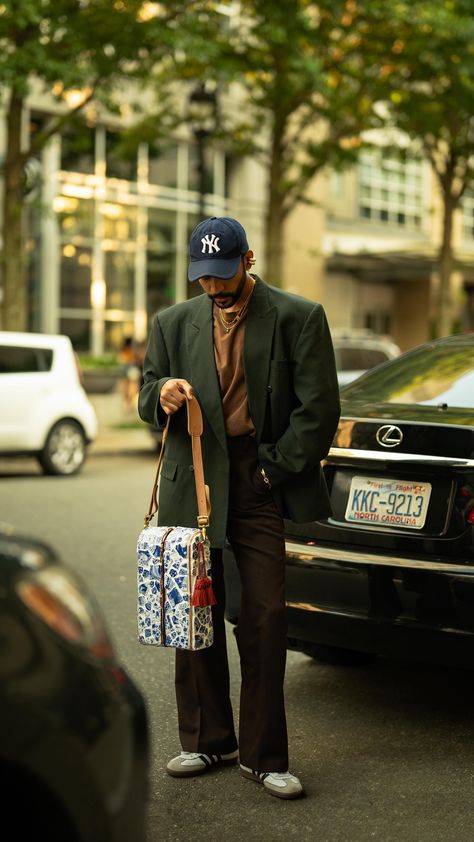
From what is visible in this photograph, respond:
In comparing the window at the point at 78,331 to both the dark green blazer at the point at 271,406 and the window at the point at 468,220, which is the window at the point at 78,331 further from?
the dark green blazer at the point at 271,406

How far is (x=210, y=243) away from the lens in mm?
3803

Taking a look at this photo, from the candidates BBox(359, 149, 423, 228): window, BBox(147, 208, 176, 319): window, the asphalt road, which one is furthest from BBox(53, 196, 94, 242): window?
the asphalt road

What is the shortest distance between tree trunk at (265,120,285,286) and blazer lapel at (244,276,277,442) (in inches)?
660

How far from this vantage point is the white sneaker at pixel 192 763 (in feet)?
13.6

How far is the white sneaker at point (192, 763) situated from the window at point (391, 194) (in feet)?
116

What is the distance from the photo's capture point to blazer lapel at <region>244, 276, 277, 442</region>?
12.9ft

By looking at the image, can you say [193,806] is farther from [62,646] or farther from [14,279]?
[14,279]

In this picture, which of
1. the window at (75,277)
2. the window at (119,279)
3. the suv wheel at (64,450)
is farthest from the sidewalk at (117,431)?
the window at (119,279)

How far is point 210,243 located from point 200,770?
180 cm

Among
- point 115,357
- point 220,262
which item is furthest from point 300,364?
point 115,357

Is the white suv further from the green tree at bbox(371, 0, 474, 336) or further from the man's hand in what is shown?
the man's hand

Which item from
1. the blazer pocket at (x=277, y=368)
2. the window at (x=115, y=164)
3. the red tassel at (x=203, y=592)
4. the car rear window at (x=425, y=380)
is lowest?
the red tassel at (x=203, y=592)

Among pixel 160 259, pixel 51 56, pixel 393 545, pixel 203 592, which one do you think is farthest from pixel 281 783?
pixel 160 259

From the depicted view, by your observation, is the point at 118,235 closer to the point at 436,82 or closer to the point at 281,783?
the point at 436,82
